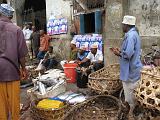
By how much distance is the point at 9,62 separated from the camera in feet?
16.1

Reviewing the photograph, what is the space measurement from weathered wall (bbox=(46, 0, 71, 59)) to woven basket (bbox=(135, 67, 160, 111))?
7.51m

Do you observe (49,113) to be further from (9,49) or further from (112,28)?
(112,28)

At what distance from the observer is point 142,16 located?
899 centimetres

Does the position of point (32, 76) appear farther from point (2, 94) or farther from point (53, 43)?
point (2, 94)

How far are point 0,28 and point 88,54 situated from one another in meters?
5.01

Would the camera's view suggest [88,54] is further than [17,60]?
Yes

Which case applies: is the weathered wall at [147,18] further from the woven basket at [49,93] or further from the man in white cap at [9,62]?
the man in white cap at [9,62]

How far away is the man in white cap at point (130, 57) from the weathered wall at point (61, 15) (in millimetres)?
6474

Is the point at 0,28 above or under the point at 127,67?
above

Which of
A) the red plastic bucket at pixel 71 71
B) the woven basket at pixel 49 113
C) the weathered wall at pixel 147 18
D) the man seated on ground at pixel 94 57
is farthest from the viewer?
the red plastic bucket at pixel 71 71

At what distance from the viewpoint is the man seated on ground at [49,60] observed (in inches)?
453

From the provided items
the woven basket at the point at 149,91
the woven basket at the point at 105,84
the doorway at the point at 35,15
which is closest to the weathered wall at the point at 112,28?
the woven basket at the point at 105,84

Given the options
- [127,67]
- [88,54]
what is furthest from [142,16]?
[127,67]

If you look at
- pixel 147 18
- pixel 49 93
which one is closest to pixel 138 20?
pixel 147 18
